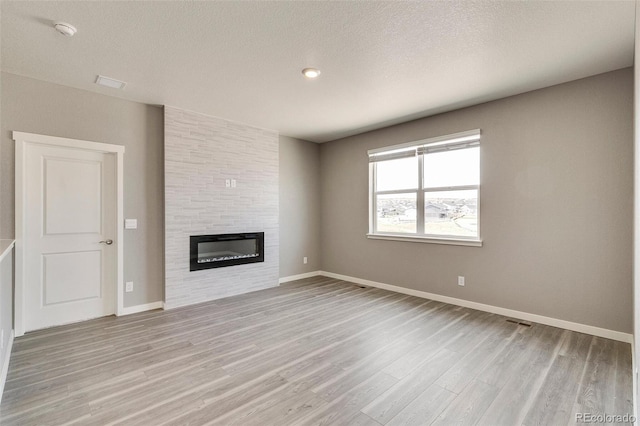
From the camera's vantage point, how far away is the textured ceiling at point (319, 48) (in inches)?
81.8

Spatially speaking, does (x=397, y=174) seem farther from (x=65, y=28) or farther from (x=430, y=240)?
(x=65, y=28)

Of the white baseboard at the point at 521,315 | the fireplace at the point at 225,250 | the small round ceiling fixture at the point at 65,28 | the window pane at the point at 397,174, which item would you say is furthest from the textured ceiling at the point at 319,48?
the white baseboard at the point at 521,315

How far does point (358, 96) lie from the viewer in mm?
3609

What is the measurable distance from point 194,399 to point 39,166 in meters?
3.04

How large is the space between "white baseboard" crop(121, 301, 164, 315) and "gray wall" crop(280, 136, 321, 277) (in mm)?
2032

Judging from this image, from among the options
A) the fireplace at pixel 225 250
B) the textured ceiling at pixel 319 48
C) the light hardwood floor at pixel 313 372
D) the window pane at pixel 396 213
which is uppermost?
the textured ceiling at pixel 319 48

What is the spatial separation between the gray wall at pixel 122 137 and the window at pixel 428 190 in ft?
10.9

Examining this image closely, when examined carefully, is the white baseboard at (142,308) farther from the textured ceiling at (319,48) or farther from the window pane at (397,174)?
the window pane at (397,174)

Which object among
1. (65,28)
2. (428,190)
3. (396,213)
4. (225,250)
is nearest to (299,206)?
(225,250)

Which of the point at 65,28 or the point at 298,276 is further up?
the point at 65,28

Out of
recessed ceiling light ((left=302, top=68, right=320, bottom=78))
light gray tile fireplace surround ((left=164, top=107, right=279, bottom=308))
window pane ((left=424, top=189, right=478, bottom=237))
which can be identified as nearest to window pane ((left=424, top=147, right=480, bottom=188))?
window pane ((left=424, top=189, right=478, bottom=237))

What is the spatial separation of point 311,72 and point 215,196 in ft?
7.81

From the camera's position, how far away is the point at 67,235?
3.38 m

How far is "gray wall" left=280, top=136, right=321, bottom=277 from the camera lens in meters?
5.46
